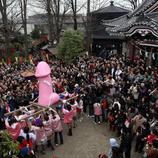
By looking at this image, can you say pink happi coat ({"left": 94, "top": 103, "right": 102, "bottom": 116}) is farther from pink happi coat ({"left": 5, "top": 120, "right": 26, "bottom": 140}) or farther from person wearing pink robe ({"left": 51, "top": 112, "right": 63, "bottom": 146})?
pink happi coat ({"left": 5, "top": 120, "right": 26, "bottom": 140})

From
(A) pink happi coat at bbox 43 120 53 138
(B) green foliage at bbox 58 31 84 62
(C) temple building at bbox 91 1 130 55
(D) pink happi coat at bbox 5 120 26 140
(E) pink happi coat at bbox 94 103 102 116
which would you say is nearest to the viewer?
(D) pink happi coat at bbox 5 120 26 140

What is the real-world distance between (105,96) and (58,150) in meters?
3.80

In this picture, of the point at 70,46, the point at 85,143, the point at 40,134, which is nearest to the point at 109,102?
the point at 85,143

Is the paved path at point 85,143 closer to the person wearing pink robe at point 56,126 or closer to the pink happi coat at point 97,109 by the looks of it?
the person wearing pink robe at point 56,126

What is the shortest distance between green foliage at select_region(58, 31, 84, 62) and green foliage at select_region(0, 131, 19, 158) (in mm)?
18768

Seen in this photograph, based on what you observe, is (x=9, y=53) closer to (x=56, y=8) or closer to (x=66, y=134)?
(x=56, y=8)

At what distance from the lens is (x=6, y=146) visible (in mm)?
9891

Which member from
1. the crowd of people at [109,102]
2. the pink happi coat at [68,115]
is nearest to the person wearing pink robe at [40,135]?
the crowd of people at [109,102]

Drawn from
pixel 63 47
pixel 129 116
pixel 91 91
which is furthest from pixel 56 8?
pixel 129 116

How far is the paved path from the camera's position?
12.5 m

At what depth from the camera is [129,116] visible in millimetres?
12859

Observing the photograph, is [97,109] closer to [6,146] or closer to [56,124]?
[56,124]

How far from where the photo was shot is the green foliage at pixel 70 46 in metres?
28.5

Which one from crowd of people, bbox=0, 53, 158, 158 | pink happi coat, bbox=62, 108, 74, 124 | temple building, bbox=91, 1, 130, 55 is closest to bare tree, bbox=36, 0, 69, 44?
temple building, bbox=91, 1, 130, 55
